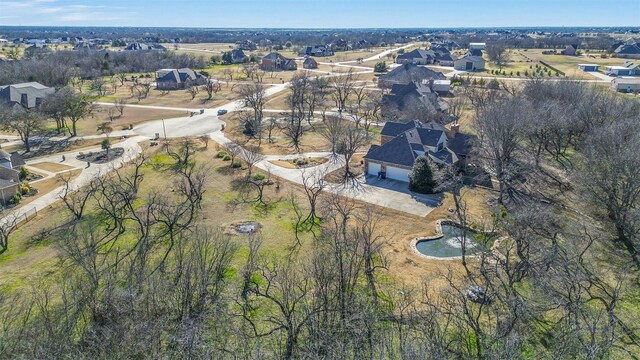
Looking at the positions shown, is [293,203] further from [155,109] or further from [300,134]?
[155,109]

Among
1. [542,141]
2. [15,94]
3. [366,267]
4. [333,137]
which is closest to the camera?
[366,267]

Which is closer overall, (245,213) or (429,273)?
(429,273)

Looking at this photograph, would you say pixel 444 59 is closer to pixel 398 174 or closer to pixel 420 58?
pixel 420 58

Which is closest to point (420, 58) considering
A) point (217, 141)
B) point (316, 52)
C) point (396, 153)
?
point (316, 52)

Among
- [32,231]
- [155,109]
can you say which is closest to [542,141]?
[32,231]

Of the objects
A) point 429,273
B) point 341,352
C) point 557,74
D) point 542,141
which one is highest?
point 557,74

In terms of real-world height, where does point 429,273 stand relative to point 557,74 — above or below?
below
